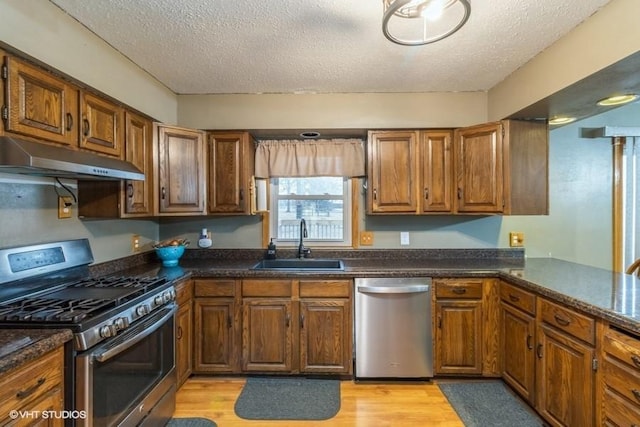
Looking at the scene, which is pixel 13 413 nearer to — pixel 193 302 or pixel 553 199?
pixel 193 302

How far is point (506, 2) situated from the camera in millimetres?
1586

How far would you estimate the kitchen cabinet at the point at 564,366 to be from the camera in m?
1.57

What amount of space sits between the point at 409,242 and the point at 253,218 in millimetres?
1523

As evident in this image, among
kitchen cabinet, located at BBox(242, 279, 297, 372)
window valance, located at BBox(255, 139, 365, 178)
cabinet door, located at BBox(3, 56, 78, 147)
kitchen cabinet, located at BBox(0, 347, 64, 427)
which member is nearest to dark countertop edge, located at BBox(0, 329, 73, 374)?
kitchen cabinet, located at BBox(0, 347, 64, 427)

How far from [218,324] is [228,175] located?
48.6 inches

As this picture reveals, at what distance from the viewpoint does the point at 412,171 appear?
273 centimetres

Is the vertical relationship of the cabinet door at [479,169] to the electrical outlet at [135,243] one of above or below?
above

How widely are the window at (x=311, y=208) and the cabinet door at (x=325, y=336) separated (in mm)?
787

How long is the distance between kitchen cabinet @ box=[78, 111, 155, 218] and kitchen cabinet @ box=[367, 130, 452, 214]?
1803 mm

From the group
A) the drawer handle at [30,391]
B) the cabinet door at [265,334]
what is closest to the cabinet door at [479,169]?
the cabinet door at [265,334]

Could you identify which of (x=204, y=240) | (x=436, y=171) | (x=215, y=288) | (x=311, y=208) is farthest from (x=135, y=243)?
(x=436, y=171)

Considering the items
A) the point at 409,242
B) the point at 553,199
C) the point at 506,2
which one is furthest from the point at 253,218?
the point at 553,199

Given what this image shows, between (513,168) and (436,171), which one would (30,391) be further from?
(513,168)

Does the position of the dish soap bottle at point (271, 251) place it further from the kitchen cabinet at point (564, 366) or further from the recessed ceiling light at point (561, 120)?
the recessed ceiling light at point (561, 120)
